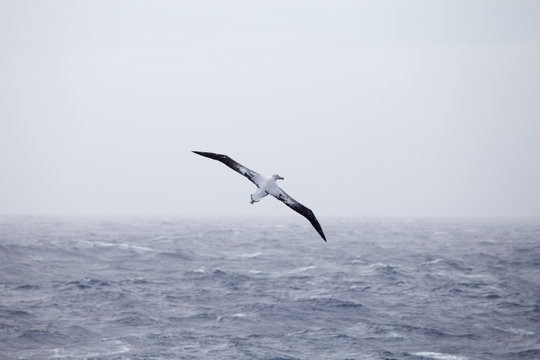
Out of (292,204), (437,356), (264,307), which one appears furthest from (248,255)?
(292,204)

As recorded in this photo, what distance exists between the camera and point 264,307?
36812 mm

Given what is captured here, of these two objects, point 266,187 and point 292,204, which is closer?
point 266,187

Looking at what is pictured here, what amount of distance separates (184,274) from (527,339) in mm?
28993

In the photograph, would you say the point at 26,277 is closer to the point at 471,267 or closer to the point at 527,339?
the point at 527,339

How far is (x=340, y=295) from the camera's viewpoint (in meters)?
40.8

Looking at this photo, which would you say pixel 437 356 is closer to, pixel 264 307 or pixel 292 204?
pixel 264 307

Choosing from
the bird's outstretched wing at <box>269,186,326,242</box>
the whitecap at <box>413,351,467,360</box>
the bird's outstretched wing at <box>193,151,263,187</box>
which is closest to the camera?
the bird's outstretched wing at <box>193,151,263,187</box>

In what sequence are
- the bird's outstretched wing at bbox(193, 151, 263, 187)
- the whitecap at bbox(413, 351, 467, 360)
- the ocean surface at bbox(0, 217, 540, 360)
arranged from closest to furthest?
the bird's outstretched wing at bbox(193, 151, 263, 187), the whitecap at bbox(413, 351, 467, 360), the ocean surface at bbox(0, 217, 540, 360)

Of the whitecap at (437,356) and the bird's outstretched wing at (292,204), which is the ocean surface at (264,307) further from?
the bird's outstretched wing at (292,204)

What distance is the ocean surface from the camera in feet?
96.0

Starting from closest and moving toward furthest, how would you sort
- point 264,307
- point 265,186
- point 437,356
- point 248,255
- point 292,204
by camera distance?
point 265,186
point 292,204
point 437,356
point 264,307
point 248,255

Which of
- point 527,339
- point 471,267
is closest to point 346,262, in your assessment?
point 471,267

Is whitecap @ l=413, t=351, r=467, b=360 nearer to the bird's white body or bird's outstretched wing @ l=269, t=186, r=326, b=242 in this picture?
bird's outstretched wing @ l=269, t=186, r=326, b=242

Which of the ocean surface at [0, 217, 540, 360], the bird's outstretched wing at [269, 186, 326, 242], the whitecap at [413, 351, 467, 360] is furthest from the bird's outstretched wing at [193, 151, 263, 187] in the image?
the whitecap at [413, 351, 467, 360]
